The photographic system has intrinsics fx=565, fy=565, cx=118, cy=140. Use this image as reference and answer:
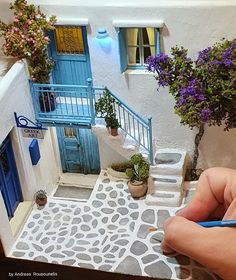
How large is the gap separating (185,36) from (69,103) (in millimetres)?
3356

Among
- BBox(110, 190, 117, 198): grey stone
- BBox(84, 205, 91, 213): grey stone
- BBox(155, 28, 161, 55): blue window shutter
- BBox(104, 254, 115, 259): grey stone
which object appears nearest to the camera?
BBox(104, 254, 115, 259): grey stone

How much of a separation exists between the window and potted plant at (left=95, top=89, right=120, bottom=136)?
31.1 inches

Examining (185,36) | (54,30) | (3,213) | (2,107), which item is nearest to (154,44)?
(185,36)

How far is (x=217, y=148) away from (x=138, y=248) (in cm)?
317

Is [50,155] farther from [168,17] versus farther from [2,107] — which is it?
[168,17]

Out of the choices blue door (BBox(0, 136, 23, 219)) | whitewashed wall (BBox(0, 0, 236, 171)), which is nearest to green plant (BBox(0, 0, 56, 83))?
whitewashed wall (BBox(0, 0, 236, 171))

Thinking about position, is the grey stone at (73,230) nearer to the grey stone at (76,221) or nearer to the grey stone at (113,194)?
the grey stone at (76,221)

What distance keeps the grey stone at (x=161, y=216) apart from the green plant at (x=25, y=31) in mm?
4608

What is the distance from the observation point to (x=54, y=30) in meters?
13.1

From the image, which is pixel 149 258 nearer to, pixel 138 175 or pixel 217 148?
pixel 138 175

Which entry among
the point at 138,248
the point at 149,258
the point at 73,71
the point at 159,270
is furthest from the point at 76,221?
the point at 73,71

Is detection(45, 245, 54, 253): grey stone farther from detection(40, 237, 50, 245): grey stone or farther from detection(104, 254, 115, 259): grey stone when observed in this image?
detection(104, 254, 115, 259): grey stone

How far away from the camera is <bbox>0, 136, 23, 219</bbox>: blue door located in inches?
494

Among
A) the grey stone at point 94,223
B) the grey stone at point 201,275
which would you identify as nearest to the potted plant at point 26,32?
the grey stone at point 94,223
